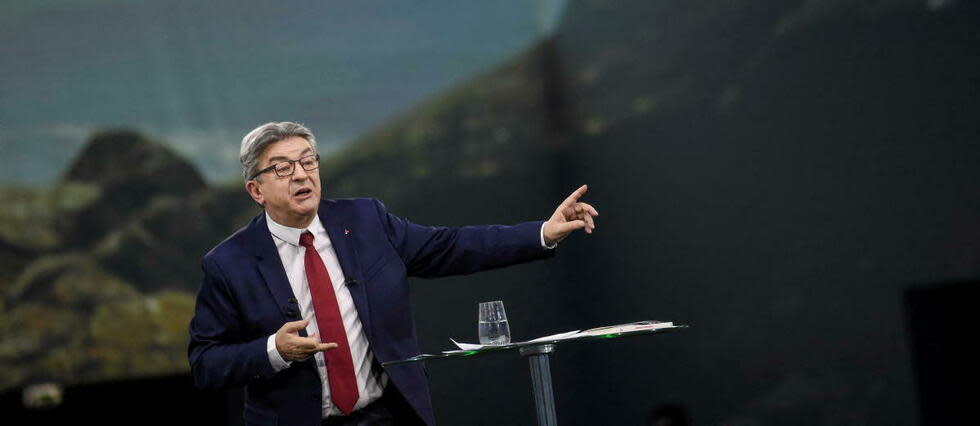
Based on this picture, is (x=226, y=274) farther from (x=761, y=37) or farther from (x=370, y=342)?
(x=761, y=37)

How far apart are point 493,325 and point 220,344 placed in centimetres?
70

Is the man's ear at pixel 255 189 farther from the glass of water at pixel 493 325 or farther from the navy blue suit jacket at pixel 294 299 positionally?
the glass of water at pixel 493 325

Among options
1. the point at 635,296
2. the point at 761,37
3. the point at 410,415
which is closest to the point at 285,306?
the point at 410,415

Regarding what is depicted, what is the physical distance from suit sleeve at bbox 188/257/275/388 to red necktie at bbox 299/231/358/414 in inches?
6.1

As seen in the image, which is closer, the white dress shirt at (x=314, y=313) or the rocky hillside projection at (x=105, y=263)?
the white dress shirt at (x=314, y=313)

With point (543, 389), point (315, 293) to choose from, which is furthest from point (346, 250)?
point (543, 389)

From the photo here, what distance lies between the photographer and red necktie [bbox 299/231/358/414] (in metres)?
2.71

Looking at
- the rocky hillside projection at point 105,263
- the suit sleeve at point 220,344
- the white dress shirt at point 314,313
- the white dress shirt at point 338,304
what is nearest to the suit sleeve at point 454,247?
the white dress shirt at point 338,304

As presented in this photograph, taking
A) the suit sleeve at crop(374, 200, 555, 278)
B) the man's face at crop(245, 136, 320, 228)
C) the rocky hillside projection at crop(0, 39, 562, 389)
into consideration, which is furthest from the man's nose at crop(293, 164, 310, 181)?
the rocky hillside projection at crop(0, 39, 562, 389)

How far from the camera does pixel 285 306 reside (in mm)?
2764

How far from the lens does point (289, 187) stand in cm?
287

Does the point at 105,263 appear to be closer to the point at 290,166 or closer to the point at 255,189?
the point at 255,189

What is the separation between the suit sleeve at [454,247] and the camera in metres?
2.93

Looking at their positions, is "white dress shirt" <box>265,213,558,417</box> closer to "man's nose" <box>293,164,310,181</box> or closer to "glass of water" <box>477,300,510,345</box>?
"man's nose" <box>293,164,310,181</box>
